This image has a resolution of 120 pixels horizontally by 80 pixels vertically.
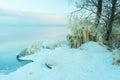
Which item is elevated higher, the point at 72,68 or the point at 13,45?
the point at 72,68

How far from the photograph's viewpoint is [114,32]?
12.5m

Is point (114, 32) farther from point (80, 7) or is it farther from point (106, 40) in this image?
point (80, 7)

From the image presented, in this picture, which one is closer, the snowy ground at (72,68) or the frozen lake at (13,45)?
Answer: the snowy ground at (72,68)

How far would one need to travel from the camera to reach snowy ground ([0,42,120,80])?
7.70 metres

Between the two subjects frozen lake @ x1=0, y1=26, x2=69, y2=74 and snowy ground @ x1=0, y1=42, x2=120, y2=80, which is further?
frozen lake @ x1=0, y1=26, x2=69, y2=74

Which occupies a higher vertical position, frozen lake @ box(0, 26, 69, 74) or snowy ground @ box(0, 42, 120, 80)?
snowy ground @ box(0, 42, 120, 80)

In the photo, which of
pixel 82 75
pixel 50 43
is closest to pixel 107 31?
pixel 50 43

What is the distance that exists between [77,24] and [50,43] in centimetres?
152

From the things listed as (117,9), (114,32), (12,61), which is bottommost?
(12,61)

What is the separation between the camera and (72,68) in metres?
8.33

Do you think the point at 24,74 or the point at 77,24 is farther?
the point at 77,24

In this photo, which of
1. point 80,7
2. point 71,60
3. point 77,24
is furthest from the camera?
point 80,7

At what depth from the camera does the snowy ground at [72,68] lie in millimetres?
7695

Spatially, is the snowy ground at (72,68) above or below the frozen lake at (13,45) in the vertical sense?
above
